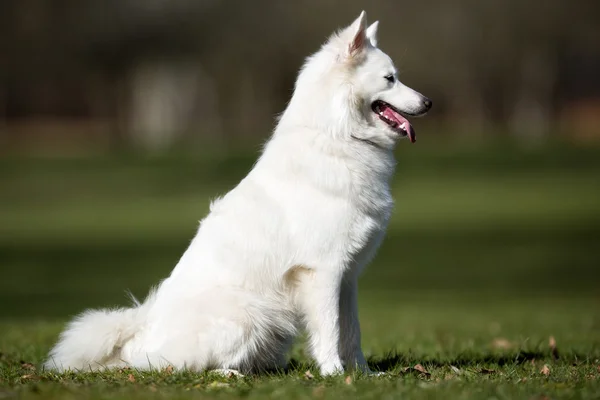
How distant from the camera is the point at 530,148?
33.6m

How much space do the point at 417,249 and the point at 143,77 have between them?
27.3 metres

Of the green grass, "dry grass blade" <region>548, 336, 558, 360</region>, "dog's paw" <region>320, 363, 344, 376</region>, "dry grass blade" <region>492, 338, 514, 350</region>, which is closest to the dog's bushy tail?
the green grass

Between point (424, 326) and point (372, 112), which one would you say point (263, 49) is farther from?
point (372, 112)

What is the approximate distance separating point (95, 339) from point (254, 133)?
117 feet

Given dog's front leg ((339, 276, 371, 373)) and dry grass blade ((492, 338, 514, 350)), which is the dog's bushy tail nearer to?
dog's front leg ((339, 276, 371, 373))

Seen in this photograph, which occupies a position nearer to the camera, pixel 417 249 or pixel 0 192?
pixel 417 249

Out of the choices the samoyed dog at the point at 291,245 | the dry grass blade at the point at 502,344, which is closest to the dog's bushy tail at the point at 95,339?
the samoyed dog at the point at 291,245

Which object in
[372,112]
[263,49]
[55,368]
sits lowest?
[55,368]

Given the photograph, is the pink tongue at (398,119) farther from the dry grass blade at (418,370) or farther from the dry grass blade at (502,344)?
the dry grass blade at (502,344)

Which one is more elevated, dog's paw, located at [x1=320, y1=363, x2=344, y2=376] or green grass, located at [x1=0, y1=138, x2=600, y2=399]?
dog's paw, located at [x1=320, y1=363, x2=344, y2=376]

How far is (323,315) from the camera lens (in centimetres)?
599

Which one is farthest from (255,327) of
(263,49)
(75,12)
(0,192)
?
(75,12)

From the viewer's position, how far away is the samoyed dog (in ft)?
19.6

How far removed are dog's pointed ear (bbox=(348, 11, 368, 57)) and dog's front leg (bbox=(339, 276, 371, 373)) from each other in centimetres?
164
